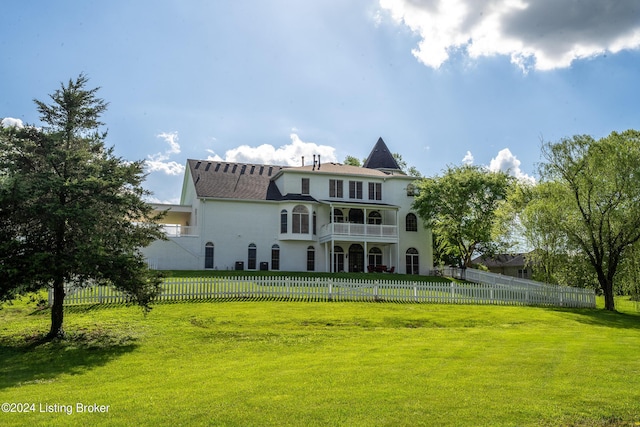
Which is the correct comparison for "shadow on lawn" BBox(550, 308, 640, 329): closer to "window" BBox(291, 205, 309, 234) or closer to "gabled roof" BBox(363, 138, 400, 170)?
"window" BBox(291, 205, 309, 234)

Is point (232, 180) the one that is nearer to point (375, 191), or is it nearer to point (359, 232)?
point (359, 232)

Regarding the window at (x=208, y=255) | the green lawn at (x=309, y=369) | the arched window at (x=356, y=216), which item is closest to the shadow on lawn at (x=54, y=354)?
the green lawn at (x=309, y=369)

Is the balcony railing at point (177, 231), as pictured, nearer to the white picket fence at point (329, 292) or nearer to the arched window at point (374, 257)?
the white picket fence at point (329, 292)

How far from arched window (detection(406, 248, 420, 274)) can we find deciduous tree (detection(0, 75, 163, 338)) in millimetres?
28178

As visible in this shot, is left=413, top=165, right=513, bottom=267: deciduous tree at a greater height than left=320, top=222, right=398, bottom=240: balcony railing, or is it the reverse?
left=413, top=165, right=513, bottom=267: deciduous tree

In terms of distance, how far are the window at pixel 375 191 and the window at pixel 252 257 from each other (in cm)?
997

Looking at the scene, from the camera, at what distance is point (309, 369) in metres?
9.66

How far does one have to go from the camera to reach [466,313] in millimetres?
19812

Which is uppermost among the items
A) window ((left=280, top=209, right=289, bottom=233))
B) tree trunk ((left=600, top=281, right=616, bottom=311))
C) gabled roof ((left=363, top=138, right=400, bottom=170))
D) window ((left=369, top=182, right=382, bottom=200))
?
gabled roof ((left=363, top=138, right=400, bottom=170))

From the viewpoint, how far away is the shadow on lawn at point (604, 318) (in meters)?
19.5

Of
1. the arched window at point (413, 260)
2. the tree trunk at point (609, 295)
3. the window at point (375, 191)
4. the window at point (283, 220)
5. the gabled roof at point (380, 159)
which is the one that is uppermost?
the gabled roof at point (380, 159)

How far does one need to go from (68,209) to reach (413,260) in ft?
101

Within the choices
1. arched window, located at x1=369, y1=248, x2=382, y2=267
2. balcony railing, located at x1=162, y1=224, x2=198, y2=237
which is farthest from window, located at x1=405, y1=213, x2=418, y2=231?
balcony railing, located at x1=162, y1=224, x2=198, y2=237

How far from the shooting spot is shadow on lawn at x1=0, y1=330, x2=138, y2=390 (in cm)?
985
